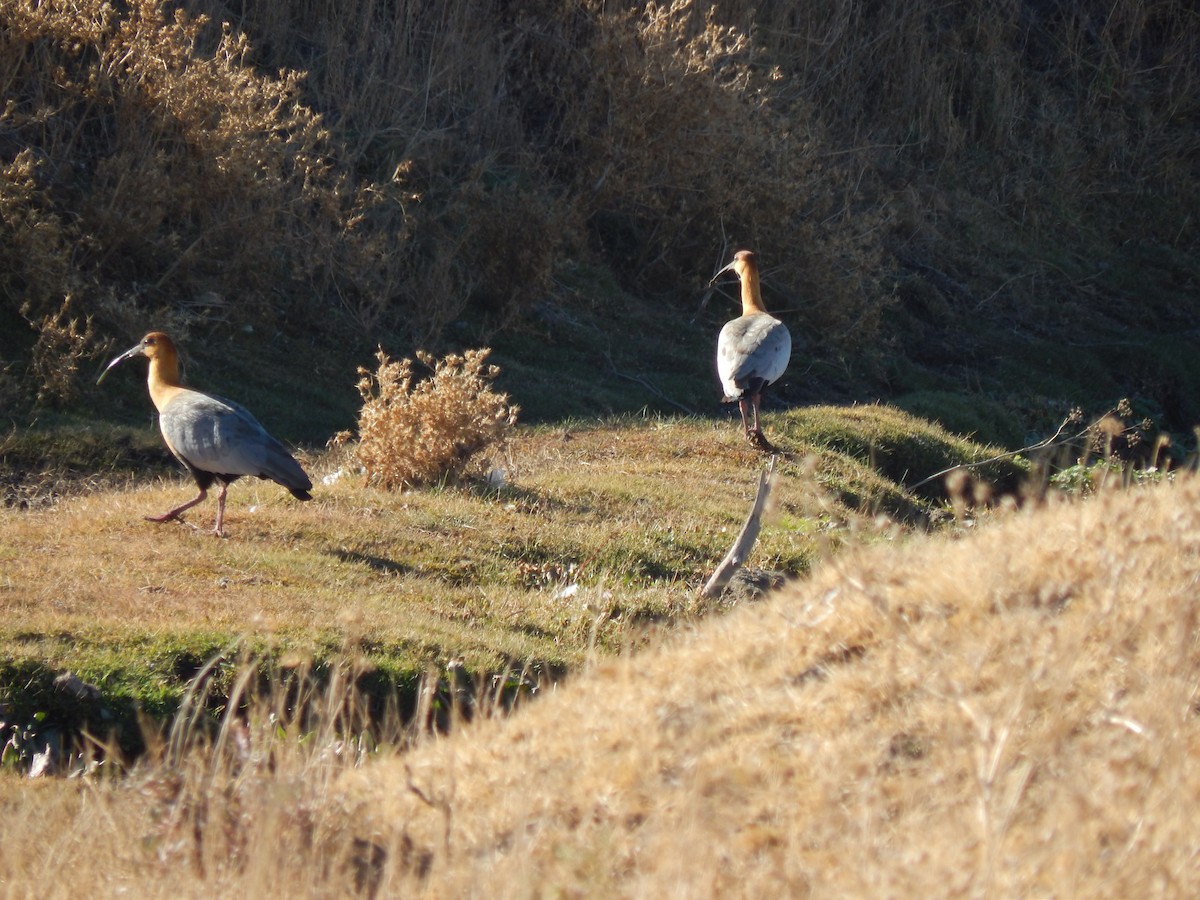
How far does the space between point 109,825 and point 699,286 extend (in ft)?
49.2

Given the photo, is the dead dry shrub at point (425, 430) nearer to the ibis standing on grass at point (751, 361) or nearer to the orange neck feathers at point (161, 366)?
the orange neck feathers at point (161, 366)

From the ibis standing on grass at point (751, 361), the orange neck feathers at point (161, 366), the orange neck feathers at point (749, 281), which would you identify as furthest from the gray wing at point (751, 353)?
the orange neck feathers at point (161, 366)

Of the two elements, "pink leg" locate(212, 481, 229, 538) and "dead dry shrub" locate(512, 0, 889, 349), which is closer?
"pink leg" locate(212, 481, 229, 538)

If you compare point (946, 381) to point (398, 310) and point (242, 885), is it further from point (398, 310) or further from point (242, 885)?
point (242, 885)

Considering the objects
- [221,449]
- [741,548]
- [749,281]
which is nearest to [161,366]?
[221,449]

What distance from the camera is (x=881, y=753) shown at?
14.3 ft

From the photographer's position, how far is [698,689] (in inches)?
199

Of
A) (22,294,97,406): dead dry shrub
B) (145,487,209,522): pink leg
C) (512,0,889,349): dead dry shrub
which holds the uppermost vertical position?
(512,0,889,349): dead dry shrub

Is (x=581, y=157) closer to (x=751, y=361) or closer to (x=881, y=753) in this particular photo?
(x=751, y=361)

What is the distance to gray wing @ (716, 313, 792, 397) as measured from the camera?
1178 cm

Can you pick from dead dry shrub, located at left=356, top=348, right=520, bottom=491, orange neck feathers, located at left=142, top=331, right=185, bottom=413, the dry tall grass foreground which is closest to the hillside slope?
the dry tall grass foreground

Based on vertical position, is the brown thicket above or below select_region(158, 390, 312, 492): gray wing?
above

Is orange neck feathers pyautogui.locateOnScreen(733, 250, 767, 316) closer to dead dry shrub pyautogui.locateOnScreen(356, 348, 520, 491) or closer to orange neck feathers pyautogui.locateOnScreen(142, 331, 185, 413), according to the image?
dead dry shrub pyautogui.locateOnScreen(356, 348, 520, 491)

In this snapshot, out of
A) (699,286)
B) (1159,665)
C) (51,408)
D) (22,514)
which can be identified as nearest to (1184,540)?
(1159,665)
